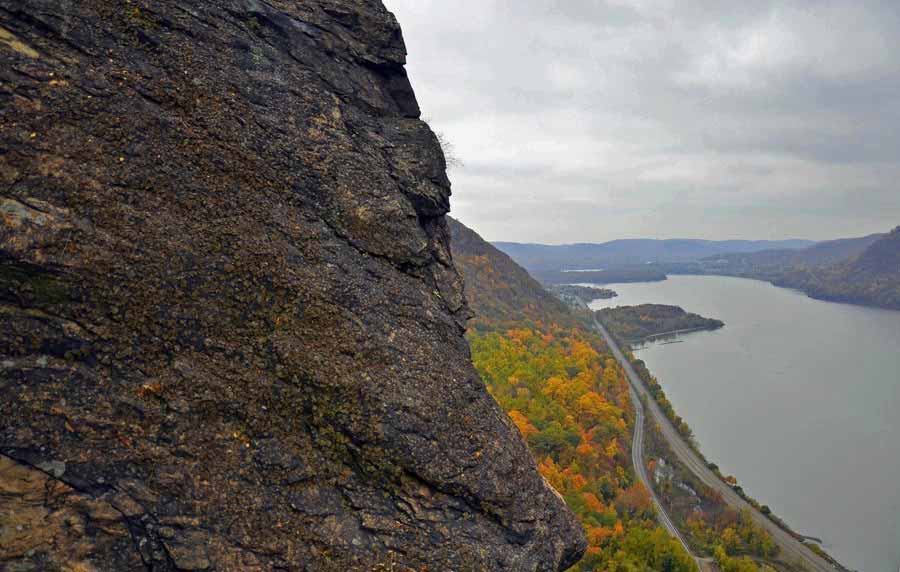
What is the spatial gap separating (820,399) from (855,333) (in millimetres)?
61833

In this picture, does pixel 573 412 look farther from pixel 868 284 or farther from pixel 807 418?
pixel 868 284

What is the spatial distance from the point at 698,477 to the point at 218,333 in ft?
165

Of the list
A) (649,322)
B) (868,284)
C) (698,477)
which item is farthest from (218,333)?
(868,284)

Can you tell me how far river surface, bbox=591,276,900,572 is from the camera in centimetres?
3975

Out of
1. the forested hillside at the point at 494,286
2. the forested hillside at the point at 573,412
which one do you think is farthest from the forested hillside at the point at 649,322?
the forested hillside at the point at 573,412

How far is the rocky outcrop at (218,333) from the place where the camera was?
20.2 ft

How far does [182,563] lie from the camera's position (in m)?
6.11

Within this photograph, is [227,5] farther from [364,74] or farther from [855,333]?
[855,333]

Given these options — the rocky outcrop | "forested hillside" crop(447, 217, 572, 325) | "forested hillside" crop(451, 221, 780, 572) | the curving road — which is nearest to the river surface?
the curving road

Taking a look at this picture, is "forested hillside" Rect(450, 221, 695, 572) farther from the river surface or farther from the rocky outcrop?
the rocky outcrop

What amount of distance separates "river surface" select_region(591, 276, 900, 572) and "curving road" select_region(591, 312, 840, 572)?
2.20 meters

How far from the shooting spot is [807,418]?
185 feet

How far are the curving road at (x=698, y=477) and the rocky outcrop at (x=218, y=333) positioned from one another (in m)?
35.5

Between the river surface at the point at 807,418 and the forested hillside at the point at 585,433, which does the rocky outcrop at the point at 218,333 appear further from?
the river surface at the point at 807,418
